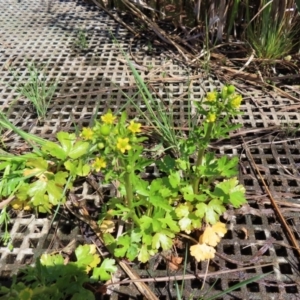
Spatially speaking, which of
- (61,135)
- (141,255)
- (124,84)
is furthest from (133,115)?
(141,255)

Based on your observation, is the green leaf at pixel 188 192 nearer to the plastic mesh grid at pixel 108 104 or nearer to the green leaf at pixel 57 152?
the plastic mesh grid at pixel 108 104

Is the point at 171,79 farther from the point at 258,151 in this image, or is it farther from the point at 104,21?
the point at 104,21

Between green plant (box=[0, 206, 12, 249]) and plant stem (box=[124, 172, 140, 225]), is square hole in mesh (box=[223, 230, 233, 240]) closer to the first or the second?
plant stem (box=[124, 172, 140, 225])

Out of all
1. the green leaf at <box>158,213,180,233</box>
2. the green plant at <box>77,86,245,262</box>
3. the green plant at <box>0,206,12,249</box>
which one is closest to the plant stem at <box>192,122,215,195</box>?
the green plant at <box>77,86,245,262</box>

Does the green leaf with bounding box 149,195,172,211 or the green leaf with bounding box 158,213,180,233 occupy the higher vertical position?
the green leaf with bounding box 149,195,172,211

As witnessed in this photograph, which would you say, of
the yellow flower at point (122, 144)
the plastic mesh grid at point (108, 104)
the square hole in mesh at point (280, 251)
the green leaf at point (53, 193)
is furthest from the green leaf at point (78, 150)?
the square hole in mesh at point (280, 251)

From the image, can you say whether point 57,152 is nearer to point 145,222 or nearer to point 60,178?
point 60,178
